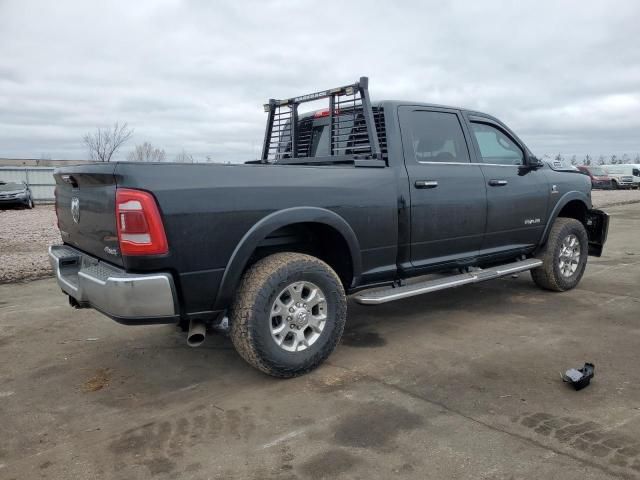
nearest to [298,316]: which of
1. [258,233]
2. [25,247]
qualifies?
[258,233]

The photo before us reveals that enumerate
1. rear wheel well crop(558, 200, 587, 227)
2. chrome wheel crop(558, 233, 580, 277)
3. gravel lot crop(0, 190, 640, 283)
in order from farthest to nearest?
gravel lot crop(0, 190, 640, 283)
rear wheel well crop(558, 200, 587, 227)
chrome wheel crop(558, 233, 580, 277)

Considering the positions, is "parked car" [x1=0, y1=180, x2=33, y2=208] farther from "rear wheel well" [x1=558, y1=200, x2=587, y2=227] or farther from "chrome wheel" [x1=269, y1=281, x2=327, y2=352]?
"chrome wheel" [x1=269, y1=281, x2=327, y2=352]

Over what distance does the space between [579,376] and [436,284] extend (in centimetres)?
133

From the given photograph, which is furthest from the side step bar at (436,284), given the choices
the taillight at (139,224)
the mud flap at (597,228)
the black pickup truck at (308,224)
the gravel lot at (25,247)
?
the gravel lot at (25,247)

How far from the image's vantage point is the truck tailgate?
321 centimetres

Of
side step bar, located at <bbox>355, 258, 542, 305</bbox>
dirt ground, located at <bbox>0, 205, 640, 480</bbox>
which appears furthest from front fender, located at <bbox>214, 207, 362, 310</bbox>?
dirt ground, located at <bbox>0, 205, 640, 480</bbox>

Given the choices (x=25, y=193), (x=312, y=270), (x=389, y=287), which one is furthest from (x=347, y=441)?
(x=25, y=193)

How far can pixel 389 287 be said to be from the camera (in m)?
4.48

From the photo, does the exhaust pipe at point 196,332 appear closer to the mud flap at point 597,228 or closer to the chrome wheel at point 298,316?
the chrome wheel at point 298,316

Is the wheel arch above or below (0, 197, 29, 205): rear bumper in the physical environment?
above

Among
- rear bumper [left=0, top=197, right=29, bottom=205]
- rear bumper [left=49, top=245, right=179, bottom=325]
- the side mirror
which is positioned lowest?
rear bumper [left=0, top=197, right=29, bottom=205]

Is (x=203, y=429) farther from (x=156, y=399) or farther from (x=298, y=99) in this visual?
(x=298, y=99)

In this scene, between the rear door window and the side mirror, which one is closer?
the rear door window

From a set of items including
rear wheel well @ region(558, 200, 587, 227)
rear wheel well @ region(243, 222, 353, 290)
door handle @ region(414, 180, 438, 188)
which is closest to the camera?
rear wheel well @ region(243, 222, 353, 290)
